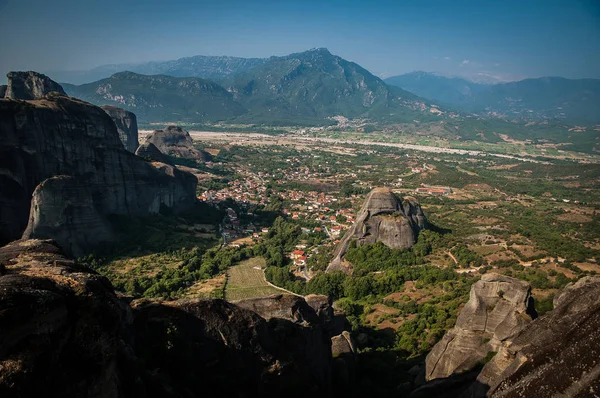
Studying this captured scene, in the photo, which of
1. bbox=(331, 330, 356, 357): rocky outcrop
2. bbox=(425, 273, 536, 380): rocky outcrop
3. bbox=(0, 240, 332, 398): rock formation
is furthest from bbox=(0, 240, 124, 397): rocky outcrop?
bbox=(425, 273, 536, 380): rocky outcrop

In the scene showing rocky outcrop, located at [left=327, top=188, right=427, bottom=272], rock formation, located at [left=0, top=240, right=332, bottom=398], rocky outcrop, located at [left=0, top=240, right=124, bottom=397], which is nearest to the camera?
rocky outcrop, located at [left=0, top=240, right=124, bottom=397]

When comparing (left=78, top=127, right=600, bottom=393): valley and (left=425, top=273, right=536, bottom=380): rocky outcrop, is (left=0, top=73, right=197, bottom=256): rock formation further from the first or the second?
(left=425, top=273, right=536, bottom=380): rocky outcrop

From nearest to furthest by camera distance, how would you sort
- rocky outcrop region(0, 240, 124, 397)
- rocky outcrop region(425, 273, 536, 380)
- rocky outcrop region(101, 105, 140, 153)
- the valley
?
rocky outcrop region(0, 240, 124, 397) → rocky outcrop region(425, 273, 536, 380) → the valley → rocky outcrop region(101, 105, 140, 153)

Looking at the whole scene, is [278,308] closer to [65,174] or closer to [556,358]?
[556,358]

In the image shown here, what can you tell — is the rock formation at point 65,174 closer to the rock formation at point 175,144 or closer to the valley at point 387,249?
the valley at point 387,249

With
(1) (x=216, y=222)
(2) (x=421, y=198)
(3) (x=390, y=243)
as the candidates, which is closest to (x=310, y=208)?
(1) (x=216, y=222)
